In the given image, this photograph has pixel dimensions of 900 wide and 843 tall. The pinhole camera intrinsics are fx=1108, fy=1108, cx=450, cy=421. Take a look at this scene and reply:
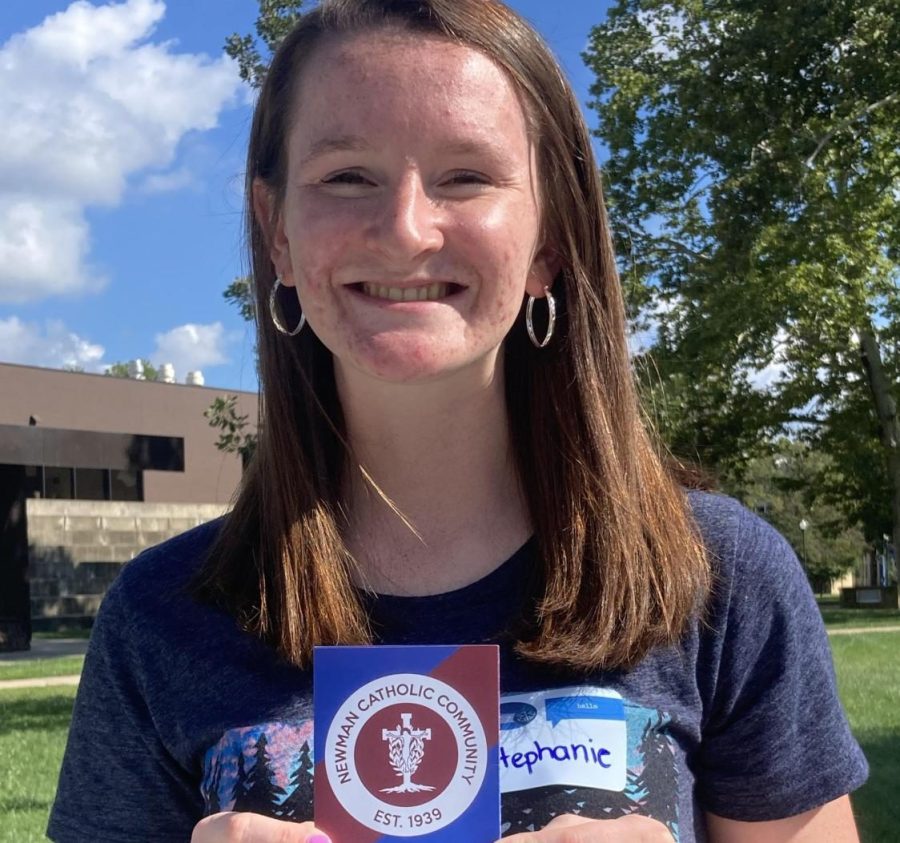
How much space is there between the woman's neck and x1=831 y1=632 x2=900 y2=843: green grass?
4919mm

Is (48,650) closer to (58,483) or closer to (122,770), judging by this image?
(58,483)

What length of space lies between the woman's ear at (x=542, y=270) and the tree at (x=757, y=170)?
10.5 metres

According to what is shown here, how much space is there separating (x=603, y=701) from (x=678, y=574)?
0.22 metres

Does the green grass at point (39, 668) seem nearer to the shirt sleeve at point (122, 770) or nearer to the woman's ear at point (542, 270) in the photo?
the shirt sleeve at point (122, 770)

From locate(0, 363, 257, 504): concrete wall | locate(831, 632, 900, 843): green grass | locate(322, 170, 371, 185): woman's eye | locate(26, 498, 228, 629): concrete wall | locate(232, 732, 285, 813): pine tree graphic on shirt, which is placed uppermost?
locate(0, 363, 257, 504): concrete wall

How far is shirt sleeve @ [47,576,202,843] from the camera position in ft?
5.58

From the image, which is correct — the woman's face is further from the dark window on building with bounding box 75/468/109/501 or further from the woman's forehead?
the dark window on building with bounding box 75/468/109/501

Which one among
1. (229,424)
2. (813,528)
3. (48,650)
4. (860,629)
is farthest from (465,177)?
(813,528)

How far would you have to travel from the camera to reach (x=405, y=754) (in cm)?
138

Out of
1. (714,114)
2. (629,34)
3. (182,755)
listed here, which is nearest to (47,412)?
(629,34)

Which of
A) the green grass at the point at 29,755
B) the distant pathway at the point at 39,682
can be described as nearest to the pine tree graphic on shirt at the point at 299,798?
the green grass at the point at 29,755

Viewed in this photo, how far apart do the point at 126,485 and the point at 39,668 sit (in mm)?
19991

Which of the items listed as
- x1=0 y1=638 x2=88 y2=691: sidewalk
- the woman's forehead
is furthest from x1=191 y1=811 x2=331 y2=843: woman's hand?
x1=0 y1=638 x2=88 y2=691: sidewalk

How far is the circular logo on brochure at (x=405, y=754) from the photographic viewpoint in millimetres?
1372
